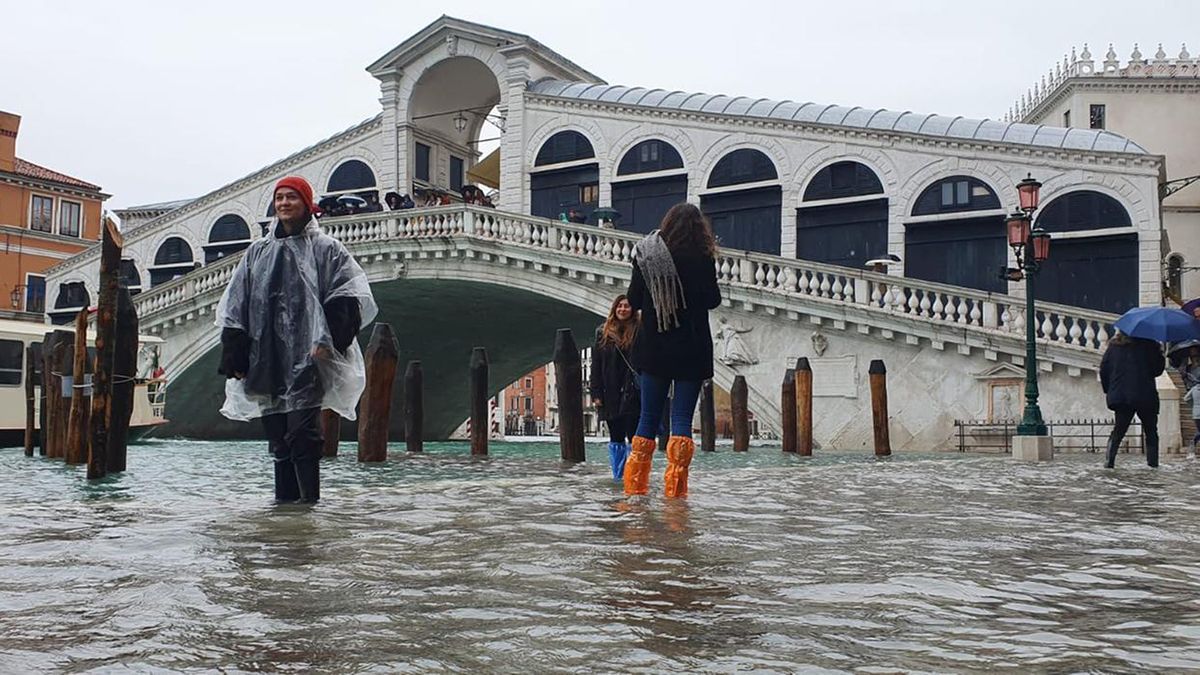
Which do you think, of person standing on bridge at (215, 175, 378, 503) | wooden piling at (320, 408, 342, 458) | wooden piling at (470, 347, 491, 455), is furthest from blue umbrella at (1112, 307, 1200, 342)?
person standing on bridge at (215, 175, 378, 503)

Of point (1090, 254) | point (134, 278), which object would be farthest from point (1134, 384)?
point (134, 278)

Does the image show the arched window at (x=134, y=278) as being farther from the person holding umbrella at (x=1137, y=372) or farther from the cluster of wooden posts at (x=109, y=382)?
the person holding umbrella at (x=1137, y=372)

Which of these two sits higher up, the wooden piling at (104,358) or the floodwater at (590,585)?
the wooden piling at (104,358)

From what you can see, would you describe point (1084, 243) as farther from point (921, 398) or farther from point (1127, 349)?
point (1127, 349)

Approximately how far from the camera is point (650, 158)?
25891mm

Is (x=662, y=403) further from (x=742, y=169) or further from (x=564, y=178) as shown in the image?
(x=564, y=178)

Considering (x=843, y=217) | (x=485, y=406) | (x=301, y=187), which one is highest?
(x=843, y=217)

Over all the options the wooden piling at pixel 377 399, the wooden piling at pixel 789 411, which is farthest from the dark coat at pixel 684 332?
the wooden piling at pixel 789 411

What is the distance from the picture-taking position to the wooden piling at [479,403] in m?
12.6

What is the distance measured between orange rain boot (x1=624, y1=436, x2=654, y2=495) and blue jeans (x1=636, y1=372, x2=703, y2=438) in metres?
0.05

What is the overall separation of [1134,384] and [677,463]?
664 centimetres

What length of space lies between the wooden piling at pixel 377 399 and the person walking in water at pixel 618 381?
10.9 feet

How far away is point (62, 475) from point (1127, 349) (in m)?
9.29

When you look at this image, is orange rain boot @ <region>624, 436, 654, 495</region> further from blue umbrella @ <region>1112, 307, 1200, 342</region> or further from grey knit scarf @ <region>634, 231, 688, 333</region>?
blue umbrella @ <region>1112, 307, 1200, 342</region>
